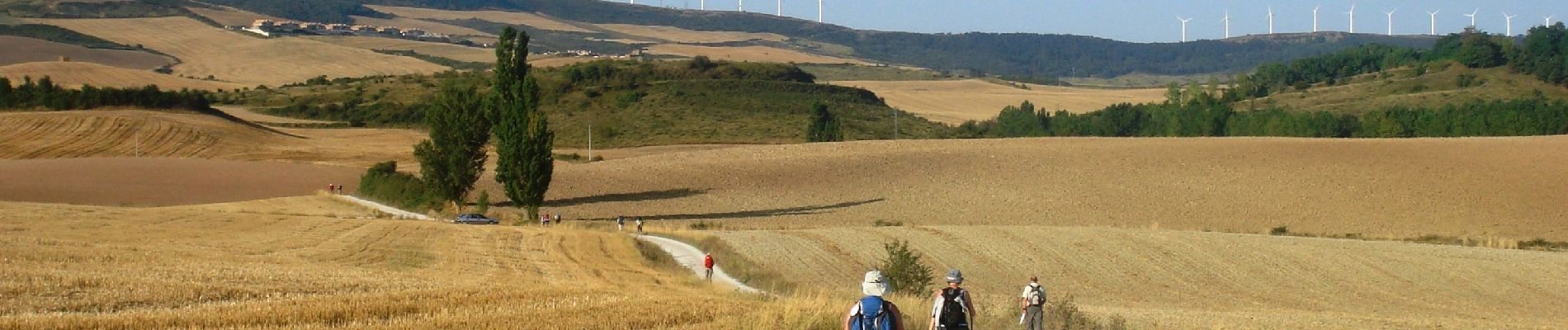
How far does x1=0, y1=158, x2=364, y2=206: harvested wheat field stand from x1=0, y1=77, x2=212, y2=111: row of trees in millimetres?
31027

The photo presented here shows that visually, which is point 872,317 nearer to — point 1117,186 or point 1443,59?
point 1117,186

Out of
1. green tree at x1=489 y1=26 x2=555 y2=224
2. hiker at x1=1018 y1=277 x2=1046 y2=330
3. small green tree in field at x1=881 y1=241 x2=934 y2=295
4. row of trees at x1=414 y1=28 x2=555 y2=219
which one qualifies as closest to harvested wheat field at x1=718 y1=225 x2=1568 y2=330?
small green tree in field at x1=881 y1=241 x2=934 y2=295

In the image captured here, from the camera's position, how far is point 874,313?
1389 cm

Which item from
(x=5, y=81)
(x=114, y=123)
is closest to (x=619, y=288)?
(x=114, y=123)

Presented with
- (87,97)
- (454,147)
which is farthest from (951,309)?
(87,97)

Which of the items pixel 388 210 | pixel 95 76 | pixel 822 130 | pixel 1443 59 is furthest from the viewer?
pixel 1443 59

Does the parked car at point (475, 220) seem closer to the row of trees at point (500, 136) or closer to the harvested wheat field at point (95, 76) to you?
the row of trees at point (500, 136)

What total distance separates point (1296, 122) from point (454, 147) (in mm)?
72841

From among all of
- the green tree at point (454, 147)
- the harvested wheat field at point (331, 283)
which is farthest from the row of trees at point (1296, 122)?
the harvested wheat field at point (331, 283)

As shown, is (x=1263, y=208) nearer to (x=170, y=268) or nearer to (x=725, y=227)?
(x=725, y=227)

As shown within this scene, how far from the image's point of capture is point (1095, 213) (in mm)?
63719

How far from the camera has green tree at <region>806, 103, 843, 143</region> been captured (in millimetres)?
118750

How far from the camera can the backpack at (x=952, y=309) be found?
15750 mm

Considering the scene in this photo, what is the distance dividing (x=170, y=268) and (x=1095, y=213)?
43396 millimetres
